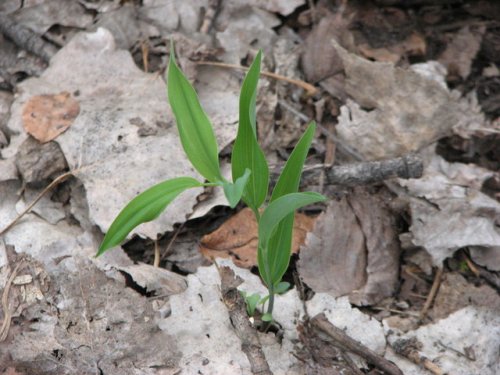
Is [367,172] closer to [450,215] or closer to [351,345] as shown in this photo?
[450,215]

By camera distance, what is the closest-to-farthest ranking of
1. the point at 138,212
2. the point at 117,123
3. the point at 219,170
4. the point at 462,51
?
the point at 138,212
the point at 219,170
the point at 117,123
the point at 462,51

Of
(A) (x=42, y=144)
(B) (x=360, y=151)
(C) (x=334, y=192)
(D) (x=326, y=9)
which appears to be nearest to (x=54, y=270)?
(A) (x=42, y=144)

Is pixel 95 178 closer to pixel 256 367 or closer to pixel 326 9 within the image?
pixel 256 367

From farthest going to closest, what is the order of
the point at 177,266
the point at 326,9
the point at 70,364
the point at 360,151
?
1. the point at 326,9
2. the point at 360,151
3. the point at 177,266
4. the point at 70,364

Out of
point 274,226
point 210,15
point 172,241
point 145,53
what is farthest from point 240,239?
point 210,15

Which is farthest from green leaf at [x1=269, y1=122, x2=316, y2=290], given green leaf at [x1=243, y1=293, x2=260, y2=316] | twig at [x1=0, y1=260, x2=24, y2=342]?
twig at [x1=0, y1=260, x2=24, y2=342]

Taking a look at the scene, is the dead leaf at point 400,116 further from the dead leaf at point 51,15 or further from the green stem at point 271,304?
the dead leaf at point 51,15

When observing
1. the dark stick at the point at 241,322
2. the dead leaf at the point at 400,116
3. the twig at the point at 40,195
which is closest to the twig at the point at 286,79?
the dead leaf at the point at 400,116
